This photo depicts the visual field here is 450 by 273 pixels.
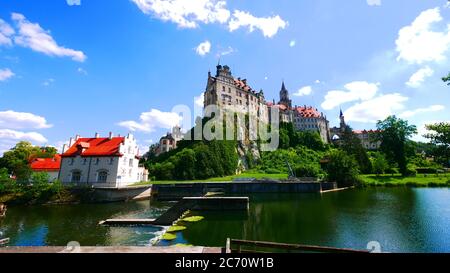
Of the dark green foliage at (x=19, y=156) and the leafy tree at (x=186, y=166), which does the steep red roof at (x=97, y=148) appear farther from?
the leafy tree at (x=186, y=166)

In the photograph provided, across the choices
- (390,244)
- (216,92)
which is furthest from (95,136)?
(390,244)

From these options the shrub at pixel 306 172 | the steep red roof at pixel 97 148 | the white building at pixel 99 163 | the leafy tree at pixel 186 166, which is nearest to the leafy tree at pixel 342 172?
the shrub at pixel 306 172

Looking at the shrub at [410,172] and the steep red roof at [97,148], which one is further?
the shrub at [410,172]

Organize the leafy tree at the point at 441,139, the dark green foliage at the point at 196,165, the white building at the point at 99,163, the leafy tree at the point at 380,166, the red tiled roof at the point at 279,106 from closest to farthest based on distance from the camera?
the leafy tree at the point at 441,139, the white building at the point at 99,163, the dark green foliage at the point at 196,165, the leafy tree at the point at 380,166, the red tiled roof at the point at 279,106

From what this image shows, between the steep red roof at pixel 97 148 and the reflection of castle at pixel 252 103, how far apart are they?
167 ft

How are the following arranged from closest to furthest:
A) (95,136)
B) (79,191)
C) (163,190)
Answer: (79,191) → (163,190) → (95,136)

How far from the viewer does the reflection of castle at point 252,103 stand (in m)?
102

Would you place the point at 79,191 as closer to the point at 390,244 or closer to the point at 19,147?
the point at 19,147

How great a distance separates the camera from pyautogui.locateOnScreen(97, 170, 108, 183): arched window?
5012 centimetres

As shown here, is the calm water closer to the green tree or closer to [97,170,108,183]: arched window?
[97,170,108,183]: arched window

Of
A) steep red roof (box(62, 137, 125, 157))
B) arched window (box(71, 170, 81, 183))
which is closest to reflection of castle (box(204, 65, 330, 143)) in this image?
steep red roof (box(62, 137, 125, 157))
